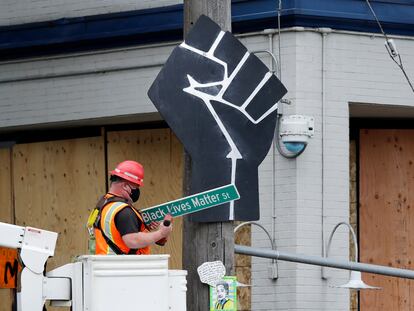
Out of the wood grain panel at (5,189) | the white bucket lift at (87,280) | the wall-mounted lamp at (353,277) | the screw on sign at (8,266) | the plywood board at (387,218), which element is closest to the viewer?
the white bucket lift at (87,280)

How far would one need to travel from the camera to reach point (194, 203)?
9.05 m

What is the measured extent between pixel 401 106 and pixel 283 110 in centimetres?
146

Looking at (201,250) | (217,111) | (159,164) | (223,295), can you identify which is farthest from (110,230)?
(159,164)

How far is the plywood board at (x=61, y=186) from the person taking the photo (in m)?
15.6

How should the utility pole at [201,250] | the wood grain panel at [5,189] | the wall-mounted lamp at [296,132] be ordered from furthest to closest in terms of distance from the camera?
the wood grain panel at [5,189] < the wall-mounted lamp at [296,132] < the utility pole at [201,250]

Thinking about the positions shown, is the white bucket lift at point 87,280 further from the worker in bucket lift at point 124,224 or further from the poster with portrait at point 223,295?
the poster with portrait at point 223,295

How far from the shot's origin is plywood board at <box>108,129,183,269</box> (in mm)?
15148

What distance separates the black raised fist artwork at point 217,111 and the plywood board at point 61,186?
6.16m

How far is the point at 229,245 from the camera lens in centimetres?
923

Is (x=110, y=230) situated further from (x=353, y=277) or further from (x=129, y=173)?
(x=353, y=277)

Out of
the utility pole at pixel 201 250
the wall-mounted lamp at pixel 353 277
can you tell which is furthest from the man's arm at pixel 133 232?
the wall-mounted lamp at pixel 353 277

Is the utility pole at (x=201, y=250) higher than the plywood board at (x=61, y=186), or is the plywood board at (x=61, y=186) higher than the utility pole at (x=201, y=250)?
the plywood board at (x=61, y=186)

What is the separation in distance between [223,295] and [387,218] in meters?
6.17

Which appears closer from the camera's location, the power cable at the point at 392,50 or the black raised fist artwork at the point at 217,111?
the black raised fist artwork at the point at 217,111
